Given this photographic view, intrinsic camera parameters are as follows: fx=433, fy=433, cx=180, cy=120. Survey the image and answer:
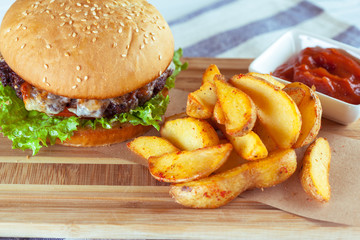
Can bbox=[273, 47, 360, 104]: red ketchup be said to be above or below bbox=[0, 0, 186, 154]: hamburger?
below

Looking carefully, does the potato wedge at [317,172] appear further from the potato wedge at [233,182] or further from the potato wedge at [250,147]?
the potato wedge at [250,147]

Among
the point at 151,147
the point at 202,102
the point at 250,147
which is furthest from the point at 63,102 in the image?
the point at 250,147

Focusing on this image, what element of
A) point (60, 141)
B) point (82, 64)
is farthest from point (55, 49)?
point (60, 141)

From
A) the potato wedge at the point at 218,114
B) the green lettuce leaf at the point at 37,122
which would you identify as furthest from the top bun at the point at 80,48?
the potato wedge at the point at 218,114

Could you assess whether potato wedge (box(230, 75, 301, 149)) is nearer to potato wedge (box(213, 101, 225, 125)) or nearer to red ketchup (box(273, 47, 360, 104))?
potato wedge (box(213, 101, 225, 125))

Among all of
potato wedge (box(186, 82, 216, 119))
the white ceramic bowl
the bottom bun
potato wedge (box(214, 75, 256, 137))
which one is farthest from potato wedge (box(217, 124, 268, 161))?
the white ceramic bowl

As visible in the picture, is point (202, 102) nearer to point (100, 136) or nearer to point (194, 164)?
point (194, 164)
